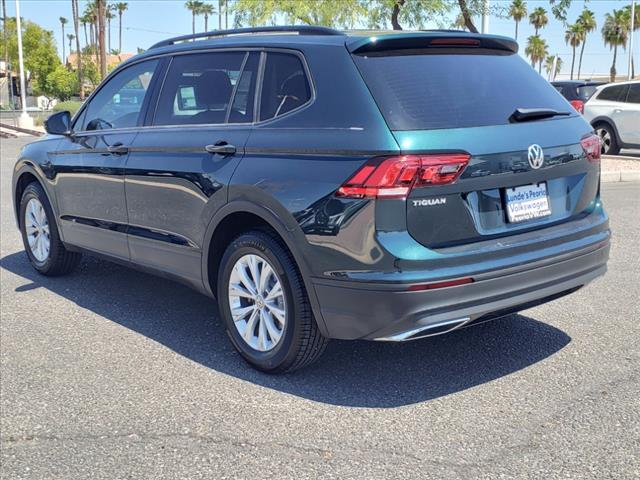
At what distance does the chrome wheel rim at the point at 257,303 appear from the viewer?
4074mm

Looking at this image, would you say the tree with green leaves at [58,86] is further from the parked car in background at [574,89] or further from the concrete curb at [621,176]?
the concrete curb at [621,176]

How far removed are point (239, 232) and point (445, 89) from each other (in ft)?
4.77

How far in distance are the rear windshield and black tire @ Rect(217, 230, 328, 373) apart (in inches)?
37.3

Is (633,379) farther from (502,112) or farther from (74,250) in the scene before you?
(74,250)

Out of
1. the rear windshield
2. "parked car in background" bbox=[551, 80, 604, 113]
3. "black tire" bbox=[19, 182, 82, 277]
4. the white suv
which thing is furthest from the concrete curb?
"black tire" bbox=[19, 182, 82, 277]

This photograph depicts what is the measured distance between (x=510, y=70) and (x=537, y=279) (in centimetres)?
122

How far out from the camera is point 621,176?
1330 centimetres

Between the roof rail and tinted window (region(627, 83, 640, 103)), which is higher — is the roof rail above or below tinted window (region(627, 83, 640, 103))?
above

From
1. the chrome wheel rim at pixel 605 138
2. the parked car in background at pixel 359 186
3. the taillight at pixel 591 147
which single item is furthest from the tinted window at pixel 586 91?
the parked car in background at pixel 359 186

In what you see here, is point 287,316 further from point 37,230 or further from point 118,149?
point 37,230

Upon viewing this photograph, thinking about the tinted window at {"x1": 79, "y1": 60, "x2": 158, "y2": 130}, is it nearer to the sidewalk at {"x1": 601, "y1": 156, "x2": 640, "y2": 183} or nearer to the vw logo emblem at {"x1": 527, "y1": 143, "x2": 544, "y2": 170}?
the vw logo emblem at {"x1": 527, "y1": 143, "x2": 544, "y2": 170}

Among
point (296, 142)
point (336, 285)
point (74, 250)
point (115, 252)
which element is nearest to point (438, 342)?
point (336, 285)

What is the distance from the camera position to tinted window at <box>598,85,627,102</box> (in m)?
16.7

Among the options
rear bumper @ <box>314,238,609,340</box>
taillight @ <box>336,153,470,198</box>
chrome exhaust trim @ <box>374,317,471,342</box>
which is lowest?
chrome exhaust trim @ <box>374,317,471,342</box>
